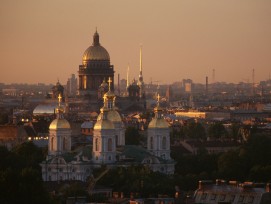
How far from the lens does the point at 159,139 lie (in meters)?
89.9

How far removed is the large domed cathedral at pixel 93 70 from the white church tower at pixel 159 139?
247 feet

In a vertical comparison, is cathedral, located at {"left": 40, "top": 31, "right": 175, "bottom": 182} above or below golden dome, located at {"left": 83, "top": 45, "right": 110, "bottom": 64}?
below

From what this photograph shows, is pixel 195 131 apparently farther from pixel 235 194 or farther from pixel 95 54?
pixel 235 194

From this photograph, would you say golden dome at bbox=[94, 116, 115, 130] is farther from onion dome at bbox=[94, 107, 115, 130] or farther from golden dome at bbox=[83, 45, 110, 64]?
golden dome at bbox=[83, 45, 110, 64]

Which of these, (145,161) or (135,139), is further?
(135,139)

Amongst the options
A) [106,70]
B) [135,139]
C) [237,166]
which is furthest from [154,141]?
[106,70]

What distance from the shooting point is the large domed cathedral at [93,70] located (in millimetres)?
167250

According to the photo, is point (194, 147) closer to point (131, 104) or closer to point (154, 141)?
point (154, 141)

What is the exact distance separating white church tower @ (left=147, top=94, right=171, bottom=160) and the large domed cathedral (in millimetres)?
75355

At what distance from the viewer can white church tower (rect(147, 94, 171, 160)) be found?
89.4 meters

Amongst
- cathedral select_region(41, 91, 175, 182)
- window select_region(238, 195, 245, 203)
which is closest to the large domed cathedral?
cathedral select_region(41, 91, 175, 182)

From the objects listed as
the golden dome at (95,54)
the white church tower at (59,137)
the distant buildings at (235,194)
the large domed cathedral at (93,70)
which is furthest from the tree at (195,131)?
the distant buildings at (235,194)

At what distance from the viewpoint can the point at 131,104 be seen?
167125mm

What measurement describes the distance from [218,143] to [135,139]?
6.29m
